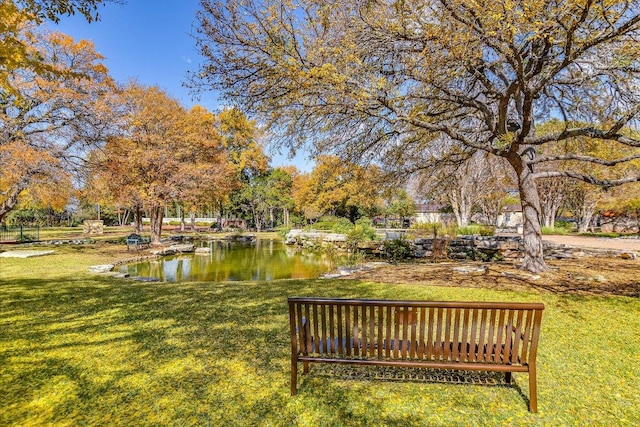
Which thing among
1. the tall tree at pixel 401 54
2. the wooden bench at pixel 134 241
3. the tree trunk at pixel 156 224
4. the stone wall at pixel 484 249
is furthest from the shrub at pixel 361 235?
the tree trunk at pixel 156 224

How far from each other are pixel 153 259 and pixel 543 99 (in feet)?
52.0

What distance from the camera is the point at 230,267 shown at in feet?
43.7

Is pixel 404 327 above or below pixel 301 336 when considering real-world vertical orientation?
above

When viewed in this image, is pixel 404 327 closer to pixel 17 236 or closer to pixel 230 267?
pixel 230 267

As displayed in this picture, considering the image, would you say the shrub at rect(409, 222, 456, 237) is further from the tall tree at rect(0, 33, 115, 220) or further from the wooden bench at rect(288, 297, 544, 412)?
the tall tree at rect(0, 33, 115, 220)

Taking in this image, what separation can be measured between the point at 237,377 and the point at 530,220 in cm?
850

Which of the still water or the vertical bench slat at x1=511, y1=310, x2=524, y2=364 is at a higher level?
the vertical bench slat at x1=511, y1=310, x2=524, y2=364

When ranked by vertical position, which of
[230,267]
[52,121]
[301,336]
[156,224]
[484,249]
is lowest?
[230,267]

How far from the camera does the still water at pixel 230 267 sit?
36.7ft

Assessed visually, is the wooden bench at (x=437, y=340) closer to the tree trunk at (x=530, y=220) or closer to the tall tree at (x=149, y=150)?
the tree trunk at (x=530, y=220)

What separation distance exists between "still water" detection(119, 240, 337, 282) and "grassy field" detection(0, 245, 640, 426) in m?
5.03

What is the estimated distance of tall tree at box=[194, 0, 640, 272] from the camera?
4.96 m

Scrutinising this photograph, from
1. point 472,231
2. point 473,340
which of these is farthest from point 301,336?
point 472,231

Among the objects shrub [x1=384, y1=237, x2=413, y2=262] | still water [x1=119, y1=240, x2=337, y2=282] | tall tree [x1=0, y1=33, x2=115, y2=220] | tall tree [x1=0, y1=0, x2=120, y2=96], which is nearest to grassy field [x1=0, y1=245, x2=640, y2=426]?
tall tree [x1=0, y1=0, x2=120, y2=96]
